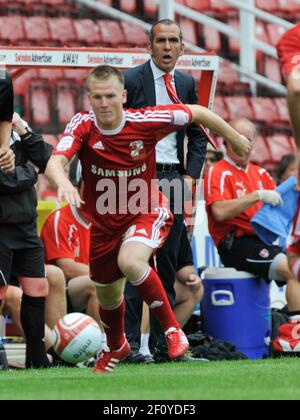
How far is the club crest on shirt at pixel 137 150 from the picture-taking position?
7.68 m

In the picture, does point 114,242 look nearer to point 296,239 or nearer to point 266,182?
point 296,239

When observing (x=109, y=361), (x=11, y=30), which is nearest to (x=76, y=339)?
(x=109, y=361)

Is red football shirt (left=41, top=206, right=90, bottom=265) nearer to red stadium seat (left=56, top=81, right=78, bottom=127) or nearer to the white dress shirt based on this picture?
the white dress shirt

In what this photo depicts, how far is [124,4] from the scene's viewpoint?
18.8 meters

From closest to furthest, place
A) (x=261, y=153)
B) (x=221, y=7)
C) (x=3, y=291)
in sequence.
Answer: (x=3, y=291)
(x=261, y=153)
(x=221, y=7)

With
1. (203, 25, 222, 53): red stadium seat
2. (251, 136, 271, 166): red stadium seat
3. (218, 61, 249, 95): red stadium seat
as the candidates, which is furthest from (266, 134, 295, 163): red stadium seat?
(203, 25, 222, 53): red stadium seat

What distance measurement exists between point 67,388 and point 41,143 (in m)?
2.89

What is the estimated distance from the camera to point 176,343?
7.50m

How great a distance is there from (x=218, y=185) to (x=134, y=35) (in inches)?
330

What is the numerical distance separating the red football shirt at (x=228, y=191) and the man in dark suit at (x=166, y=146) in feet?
3.18

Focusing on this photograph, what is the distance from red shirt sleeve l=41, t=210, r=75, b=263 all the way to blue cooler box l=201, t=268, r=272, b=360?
4.23 feet

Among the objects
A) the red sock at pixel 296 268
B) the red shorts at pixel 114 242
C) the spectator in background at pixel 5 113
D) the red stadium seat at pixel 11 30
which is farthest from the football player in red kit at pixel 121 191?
the red stadium seat at pixel 11 30

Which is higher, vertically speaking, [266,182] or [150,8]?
[150,8]
